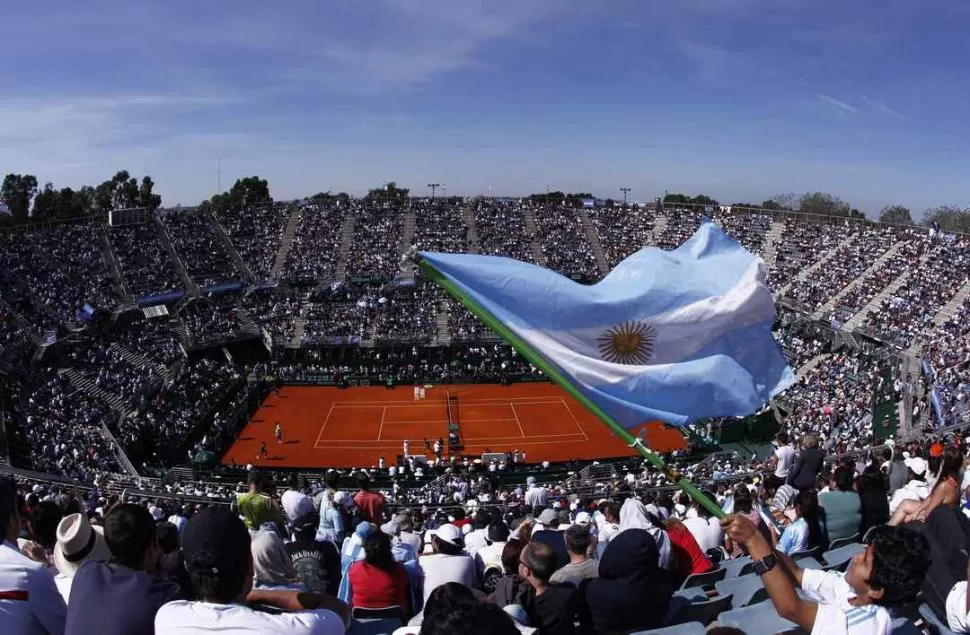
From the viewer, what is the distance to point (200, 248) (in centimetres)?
5450

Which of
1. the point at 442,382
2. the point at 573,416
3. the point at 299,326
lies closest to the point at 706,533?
the point at 573,416

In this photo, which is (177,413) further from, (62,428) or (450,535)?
(450,535)

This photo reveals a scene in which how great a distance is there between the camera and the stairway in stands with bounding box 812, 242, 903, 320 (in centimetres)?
4525

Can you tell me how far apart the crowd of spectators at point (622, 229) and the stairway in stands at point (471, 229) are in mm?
10093

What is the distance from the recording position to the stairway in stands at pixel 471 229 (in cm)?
5947

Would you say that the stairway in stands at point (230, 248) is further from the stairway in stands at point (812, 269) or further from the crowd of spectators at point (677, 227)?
the stairway in stands at point (812, 269)

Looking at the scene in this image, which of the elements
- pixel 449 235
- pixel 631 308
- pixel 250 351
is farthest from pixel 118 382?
pixel 631 308

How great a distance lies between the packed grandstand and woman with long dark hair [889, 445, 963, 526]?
0.04 meters

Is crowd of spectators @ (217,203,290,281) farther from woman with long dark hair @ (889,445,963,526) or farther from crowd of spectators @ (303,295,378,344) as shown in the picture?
woman with long dark hair @ (889,445,963,526)

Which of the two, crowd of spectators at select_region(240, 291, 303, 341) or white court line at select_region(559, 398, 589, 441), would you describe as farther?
crowd of spectators at select_region(240, 291, 303, 341)

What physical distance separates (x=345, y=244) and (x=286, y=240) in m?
4.57

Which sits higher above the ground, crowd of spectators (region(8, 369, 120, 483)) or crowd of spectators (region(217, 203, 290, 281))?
crowd of spectators (region(217, 203, 290, 281))

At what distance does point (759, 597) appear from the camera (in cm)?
654

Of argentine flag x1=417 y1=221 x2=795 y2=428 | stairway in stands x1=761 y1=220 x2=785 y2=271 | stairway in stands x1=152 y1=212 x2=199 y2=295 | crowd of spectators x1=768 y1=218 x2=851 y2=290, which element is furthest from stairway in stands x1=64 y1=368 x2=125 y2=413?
stairway in stands x1=761 y1=220 x2=785 y2=271
